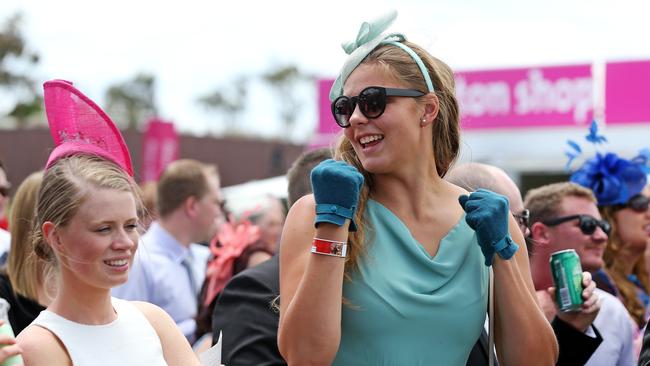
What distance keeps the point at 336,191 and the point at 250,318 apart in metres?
1.11

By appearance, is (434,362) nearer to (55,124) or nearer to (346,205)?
(346,205)

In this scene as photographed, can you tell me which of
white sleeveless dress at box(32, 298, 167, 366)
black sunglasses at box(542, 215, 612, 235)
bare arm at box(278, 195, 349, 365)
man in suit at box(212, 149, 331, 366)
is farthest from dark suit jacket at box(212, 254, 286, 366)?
black sunglasses at box(542, 215, 612, 235)

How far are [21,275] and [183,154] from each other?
20.1 meters

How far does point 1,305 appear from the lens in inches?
96.2

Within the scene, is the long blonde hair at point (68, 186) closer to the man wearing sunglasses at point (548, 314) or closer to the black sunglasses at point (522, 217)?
the man wearing sunglasses at point (548, 314)

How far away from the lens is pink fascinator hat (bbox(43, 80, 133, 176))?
2.66 meters

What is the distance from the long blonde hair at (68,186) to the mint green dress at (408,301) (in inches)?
28.8

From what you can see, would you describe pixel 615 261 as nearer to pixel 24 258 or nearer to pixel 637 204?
pixel 637 204

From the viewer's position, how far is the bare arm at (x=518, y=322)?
2525 mm

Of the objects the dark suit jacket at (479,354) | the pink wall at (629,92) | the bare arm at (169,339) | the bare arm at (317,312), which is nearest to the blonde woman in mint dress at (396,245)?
the bare arm at (317,312)

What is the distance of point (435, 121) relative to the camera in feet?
8.87

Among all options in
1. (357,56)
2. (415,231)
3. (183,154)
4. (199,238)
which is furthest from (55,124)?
(183,154)

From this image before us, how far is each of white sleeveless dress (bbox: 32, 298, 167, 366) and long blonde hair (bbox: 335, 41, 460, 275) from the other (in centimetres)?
59

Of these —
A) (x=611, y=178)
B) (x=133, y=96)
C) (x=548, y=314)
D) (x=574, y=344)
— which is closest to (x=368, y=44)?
(x=574, y=344)
